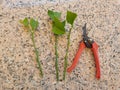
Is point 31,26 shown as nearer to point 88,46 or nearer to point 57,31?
point 57,31

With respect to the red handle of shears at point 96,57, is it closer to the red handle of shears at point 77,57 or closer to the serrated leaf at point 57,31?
the red handle of shears at point 77,57

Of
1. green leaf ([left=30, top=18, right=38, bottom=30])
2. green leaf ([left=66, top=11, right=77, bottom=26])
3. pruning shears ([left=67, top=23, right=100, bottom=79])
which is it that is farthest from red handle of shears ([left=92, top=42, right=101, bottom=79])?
green leaf ([left=30, top=18, right=38, bottom=30])

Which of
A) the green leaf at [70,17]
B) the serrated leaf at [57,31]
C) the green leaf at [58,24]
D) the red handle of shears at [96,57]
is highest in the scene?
the green leaf at [70,17]

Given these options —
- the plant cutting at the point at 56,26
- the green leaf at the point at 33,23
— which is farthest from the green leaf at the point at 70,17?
the green leaf at the point at 33,23

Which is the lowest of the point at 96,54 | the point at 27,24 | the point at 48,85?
the point at 48,85

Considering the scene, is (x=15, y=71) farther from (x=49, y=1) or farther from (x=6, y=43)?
(x=49, y=1)

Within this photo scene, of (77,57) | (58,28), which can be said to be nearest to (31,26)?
(58,28)

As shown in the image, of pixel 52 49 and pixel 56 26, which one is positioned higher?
pixel 56 26

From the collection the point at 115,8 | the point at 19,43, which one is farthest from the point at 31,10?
the point at 115,8
